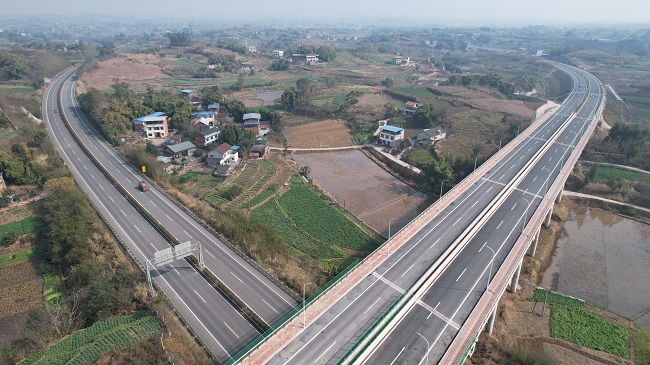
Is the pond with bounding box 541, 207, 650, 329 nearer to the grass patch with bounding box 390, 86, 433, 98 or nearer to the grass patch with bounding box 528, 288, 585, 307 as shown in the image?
the grass patch with bounding box 528, 288, 585, 307

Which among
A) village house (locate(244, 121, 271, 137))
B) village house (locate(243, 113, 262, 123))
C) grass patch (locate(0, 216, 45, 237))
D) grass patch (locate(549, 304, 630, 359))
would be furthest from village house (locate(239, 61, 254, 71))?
grass patch (locate(549, 304, 630, 359))

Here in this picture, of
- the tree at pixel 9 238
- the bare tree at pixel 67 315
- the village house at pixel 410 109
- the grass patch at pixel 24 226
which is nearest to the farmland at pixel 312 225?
the bare tree at pixel 67 315

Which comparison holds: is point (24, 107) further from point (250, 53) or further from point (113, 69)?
point (250, 53)

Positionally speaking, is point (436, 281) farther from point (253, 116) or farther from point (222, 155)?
point (253, 116)

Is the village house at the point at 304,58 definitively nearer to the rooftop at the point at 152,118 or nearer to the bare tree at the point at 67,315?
the rooftop at the point at 152,118

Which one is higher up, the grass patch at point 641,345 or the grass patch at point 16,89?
the grass patch at point 16,89

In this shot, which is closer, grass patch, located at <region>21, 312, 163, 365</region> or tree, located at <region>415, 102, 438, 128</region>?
grass patch, located at <region>21, 312, 163, 365</region>
